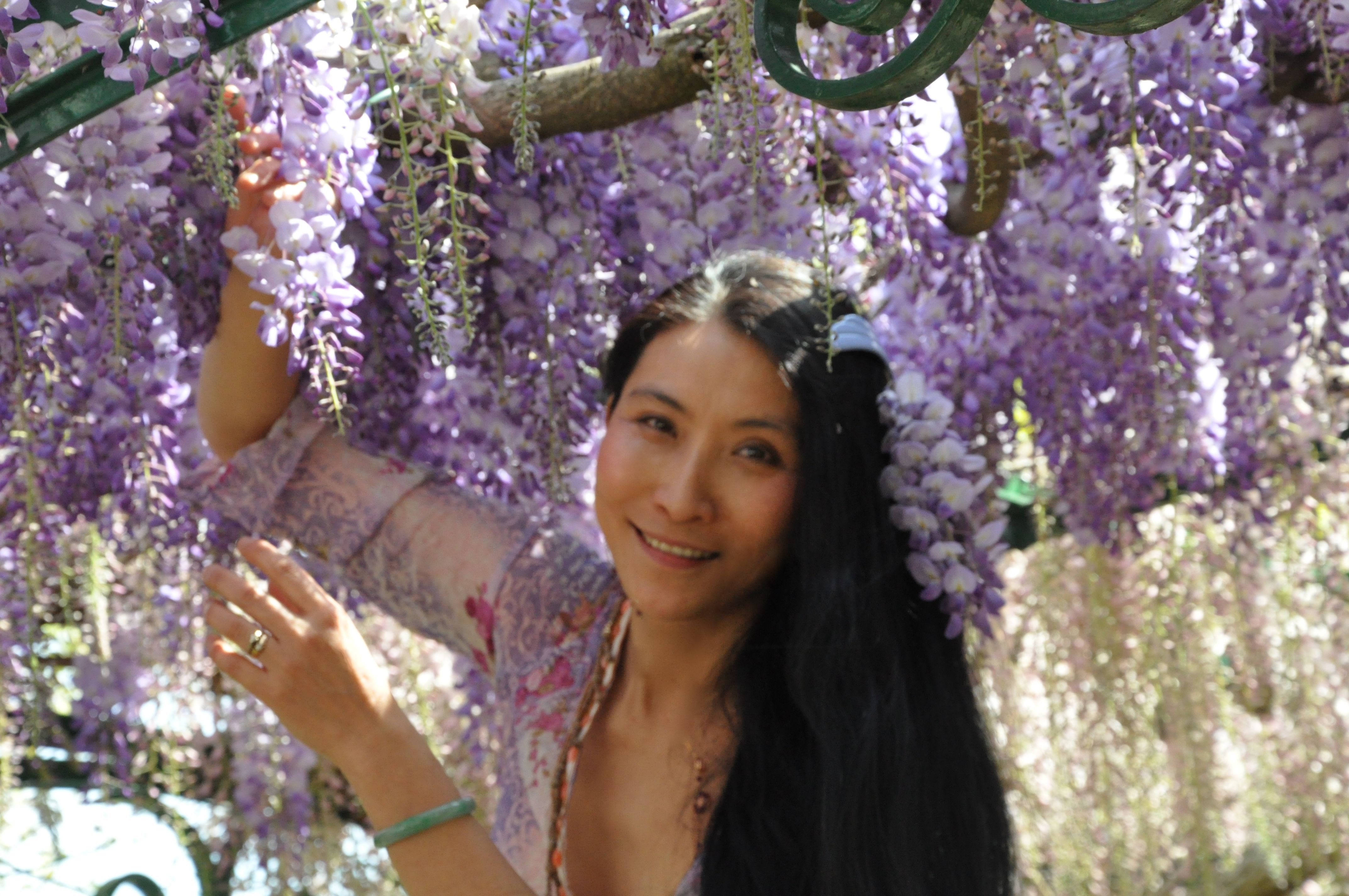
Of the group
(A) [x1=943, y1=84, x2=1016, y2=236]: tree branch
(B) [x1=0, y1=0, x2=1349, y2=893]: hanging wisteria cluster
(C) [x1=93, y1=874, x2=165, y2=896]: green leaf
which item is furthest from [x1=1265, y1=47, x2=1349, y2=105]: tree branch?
(C) [x1=93, y1=874, x2=165, y2=896]: green leaf

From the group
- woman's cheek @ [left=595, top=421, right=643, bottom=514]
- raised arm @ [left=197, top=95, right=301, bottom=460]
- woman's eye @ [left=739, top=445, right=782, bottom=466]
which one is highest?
raised arm @ [left=197, top=95, right=301, bottom=460]

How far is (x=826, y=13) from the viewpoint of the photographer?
90 centimetres

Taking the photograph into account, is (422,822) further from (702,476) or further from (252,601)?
(702,476)

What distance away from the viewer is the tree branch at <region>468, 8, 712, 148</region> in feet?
4.39

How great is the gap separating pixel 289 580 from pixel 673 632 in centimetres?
54

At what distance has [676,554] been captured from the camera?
155 centimetres

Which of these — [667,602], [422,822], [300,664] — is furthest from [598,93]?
[422,822]

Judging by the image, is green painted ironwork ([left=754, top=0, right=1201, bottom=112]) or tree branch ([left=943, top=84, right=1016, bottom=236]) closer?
green painted ironwork ([left=754, top=0, right=1201, bottom=112])

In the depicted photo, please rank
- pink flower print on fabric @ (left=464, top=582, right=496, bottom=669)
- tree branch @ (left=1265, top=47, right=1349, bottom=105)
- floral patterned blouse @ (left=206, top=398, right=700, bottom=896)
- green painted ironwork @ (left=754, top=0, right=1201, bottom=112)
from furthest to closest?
pink flower print on fabric @ (left=464, top=582, right=496, bottom=669), floral patterned blouse @ (left=206, top=398, right=700, bottom=896), tree branch @ (left=1265, top=47, right=1349, bottom=105), green painted ironwork @ (left=754, top=0, right=1201, bottom=112)

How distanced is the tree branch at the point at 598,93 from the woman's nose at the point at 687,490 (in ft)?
1.29

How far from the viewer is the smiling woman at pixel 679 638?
1424 mm

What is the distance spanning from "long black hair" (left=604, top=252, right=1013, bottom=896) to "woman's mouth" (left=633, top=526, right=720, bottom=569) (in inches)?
4.8

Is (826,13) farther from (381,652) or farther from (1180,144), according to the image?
(381,652)

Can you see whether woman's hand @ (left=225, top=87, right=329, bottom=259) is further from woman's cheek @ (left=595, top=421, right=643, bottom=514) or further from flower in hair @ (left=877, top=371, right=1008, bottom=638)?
flower in hair @ (left=877, top=371, right=1008, bottom=638)
